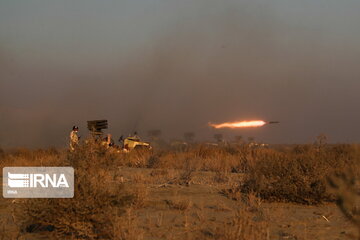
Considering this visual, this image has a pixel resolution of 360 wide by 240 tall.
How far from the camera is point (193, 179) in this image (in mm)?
16344

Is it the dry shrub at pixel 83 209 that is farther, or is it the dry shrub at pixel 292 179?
the dry shrub at pixel 292 179

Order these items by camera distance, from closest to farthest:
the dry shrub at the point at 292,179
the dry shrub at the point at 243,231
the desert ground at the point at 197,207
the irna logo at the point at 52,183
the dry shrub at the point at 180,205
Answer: the dry shrub at the point at 243,231 → the desert ground at the point at 197,207 → the irna logo at the point at 52,183 → the dry shrub at the point at 180,205 → the dry shrub at the point at 292,179

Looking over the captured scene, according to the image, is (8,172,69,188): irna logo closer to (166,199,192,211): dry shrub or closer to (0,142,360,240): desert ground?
(0,142,360,240): desert ground

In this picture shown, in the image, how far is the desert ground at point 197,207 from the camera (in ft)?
26.4

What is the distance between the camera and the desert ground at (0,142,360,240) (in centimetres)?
804

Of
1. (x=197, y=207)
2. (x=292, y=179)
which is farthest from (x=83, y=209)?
(x=292, y=179)

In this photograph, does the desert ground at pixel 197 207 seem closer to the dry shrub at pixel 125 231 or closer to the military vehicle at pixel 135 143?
the dry shrub at pixel 125 231

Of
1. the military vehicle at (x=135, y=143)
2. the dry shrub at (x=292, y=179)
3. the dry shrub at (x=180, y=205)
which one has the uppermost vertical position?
the military vehicle at (x=135, y=143)

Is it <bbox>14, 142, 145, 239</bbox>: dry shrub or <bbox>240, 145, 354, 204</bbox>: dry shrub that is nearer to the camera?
<bbox>14, 142, 145, 239</bbox>: dry shrub

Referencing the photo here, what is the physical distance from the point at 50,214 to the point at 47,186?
119 centimetres

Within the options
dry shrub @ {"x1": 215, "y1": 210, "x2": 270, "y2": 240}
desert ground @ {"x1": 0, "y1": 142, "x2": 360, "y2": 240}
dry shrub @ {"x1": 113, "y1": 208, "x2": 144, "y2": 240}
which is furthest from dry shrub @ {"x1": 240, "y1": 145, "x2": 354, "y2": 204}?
dry shrub @ {"x1": 113, "y1": 208, "x2": 144, "y2": 240}

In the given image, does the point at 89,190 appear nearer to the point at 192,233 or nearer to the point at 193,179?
the point at 192,233

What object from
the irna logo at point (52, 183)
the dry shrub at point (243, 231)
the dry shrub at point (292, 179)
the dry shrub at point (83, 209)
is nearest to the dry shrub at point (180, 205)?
the dry shrub at point (83, 209)

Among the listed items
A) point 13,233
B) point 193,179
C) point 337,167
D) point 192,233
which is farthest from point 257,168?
point 13,233
